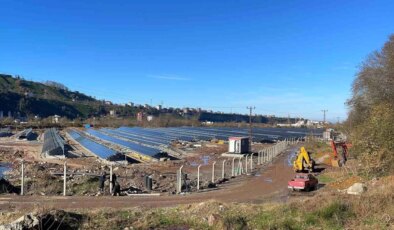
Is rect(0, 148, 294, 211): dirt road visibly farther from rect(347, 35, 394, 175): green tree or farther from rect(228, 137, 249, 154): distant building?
rect(228, 137, 249, 154): distant building

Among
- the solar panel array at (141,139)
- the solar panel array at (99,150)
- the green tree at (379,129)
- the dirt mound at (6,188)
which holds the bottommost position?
the solar panel array at (99,150)

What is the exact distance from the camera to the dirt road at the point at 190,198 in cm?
1847

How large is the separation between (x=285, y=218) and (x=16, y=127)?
133747mm

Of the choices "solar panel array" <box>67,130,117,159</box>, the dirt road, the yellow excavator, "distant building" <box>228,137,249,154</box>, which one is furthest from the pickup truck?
"distant building" <box>228,137,249,154</box>

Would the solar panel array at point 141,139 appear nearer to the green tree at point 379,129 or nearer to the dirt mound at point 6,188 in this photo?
the green tree at point 379,129

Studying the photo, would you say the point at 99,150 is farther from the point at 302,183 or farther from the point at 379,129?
the point at 379,129

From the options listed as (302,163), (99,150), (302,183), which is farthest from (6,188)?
(99,150)

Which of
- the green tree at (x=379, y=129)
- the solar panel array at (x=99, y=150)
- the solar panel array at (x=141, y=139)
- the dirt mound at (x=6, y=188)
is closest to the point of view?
the dirt mound at (x=6, y=188)

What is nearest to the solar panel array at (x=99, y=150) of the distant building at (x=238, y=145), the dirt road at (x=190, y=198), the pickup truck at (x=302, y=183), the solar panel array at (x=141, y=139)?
the solar panel array at (x=141, y=139)

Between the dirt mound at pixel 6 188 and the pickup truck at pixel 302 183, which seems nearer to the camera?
the dirt mound at pixel 6 188

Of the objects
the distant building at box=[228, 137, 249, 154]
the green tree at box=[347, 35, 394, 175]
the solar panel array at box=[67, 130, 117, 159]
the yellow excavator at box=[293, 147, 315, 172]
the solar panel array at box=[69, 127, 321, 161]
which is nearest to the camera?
the green tree at box=[347, 35, 394, 175]

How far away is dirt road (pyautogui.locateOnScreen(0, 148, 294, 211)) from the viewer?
60.6 ft

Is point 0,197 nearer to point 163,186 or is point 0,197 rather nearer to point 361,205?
point 163,186

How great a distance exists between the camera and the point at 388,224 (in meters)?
11.6
